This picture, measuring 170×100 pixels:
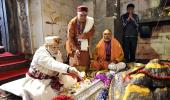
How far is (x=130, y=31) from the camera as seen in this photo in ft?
15.8

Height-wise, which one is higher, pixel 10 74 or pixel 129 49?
pixel 129 49

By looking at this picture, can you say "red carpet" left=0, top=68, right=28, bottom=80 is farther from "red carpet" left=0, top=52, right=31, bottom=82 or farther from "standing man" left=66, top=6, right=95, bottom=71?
"standing man" left=66, top=6, right=95, bottom=71

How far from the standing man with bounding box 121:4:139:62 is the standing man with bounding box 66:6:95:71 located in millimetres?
1268

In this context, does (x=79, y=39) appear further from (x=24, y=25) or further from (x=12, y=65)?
(x=24, y=25)

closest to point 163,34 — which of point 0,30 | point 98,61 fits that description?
point 98,61

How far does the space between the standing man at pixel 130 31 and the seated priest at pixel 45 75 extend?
8.98ft

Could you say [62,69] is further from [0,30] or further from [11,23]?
[0,30]

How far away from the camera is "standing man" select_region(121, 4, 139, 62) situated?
4.75 m

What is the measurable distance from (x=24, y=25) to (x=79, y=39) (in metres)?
1.86

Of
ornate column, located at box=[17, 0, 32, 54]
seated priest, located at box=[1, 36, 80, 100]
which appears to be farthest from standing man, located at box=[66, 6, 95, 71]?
ornate column, located at box=[17, 0, 32, 54]

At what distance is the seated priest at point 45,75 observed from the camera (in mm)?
2349

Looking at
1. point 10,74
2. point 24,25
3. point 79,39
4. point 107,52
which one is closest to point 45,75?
point 79,39

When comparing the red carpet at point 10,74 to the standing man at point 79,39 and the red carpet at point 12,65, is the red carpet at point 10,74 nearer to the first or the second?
the red carpet at point 12,65

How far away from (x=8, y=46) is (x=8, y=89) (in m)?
2.38
